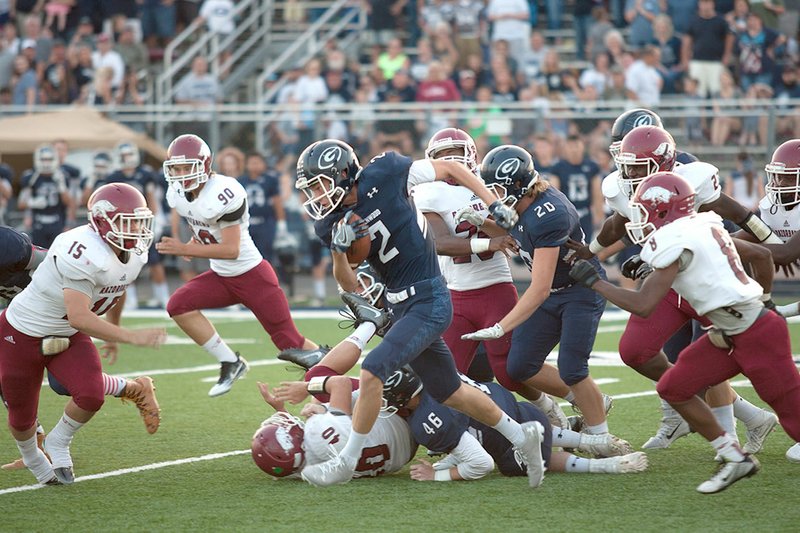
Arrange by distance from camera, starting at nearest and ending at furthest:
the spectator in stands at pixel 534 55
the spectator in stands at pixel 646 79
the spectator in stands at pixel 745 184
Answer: the spectator in stands at pixel 745 184
the spectator in stands at pixel 646 79
the spectator in stands at pixel 534 55

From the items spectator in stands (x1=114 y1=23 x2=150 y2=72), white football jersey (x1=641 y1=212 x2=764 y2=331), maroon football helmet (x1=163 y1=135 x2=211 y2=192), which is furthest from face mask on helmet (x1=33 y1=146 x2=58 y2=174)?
white football jersey (x1=641 y1=212 x2=764 y2=331)

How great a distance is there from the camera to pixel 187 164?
7438 mm

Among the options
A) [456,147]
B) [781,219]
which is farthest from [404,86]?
[781,219]

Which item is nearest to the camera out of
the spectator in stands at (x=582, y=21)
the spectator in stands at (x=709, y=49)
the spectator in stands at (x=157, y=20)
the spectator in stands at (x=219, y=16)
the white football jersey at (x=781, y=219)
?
the white football jersey at (x=781, y=219)

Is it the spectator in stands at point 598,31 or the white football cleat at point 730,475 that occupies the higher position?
the spectator in stands at point 598,31

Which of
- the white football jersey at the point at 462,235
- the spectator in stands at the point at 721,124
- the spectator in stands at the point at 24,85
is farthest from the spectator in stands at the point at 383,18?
the white football jersey at the point at 462,235

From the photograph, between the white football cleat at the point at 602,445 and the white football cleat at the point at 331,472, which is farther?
the white football cleat at the point at 602,445

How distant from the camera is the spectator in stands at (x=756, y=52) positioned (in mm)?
14180

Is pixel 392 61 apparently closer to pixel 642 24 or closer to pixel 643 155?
pixel 642 24

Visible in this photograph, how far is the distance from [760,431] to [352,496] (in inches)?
82.0

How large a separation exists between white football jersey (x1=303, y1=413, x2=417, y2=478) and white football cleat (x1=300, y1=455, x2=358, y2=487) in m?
0.12

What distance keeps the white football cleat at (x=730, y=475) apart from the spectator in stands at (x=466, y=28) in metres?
11.3

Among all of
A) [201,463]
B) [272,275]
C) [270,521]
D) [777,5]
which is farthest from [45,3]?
[270,521]

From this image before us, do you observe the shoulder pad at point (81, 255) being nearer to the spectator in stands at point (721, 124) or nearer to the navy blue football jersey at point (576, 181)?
the navy blue football jersey at point (576, 181)
